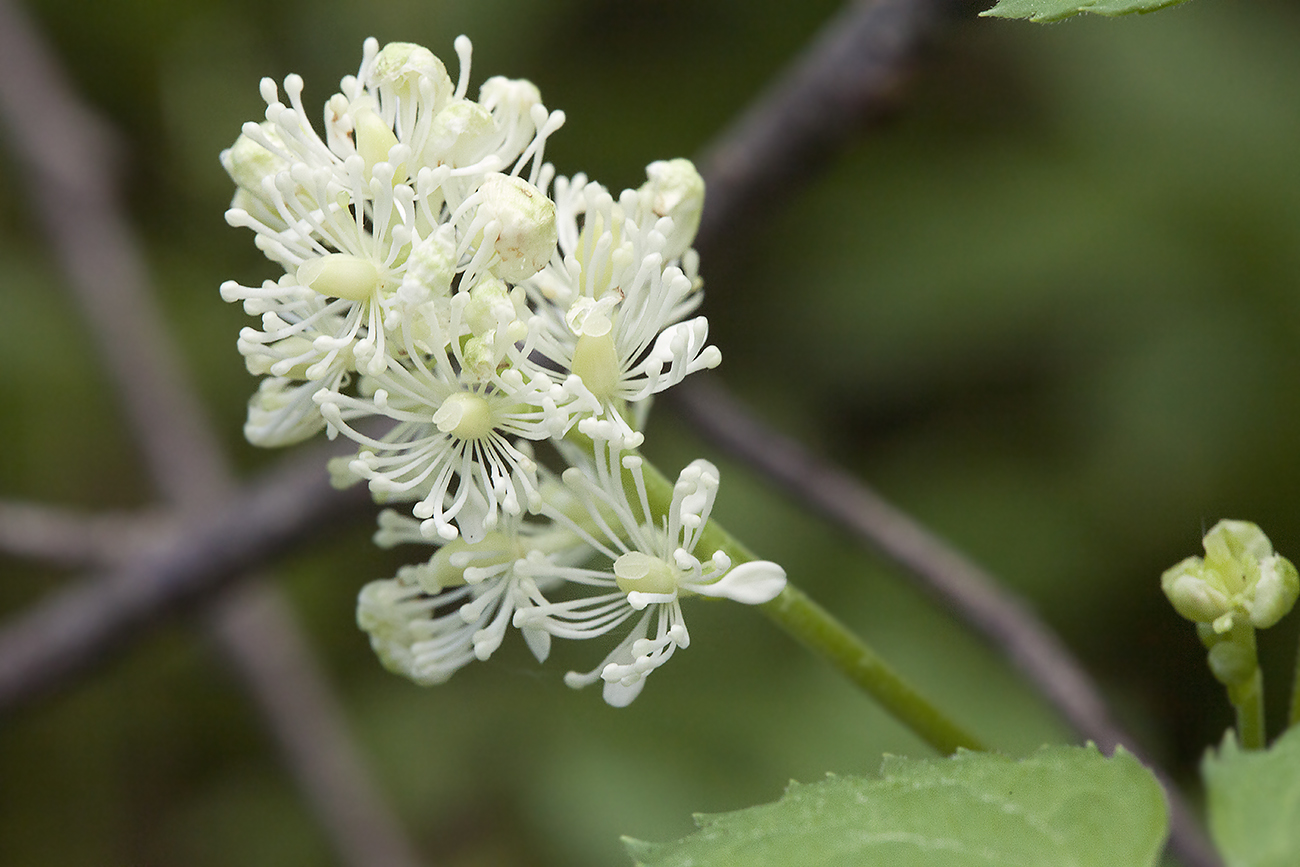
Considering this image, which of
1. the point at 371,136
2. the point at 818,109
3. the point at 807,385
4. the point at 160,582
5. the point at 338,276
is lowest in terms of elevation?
the point at 807,385

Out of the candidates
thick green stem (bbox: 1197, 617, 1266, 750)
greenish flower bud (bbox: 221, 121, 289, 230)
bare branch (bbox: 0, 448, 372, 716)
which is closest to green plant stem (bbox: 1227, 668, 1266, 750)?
thick green stem (bbox: 1197, 617, 1266, 750)

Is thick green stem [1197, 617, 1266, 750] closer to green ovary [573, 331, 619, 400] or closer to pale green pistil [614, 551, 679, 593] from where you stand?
pale green pistil [614, 551, 679, 593]


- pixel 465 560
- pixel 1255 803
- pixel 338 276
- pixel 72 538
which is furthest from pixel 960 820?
pixel 72 538

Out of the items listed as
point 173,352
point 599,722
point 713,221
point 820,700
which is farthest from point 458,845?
point 713,221

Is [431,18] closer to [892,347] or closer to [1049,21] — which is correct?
[892,347]

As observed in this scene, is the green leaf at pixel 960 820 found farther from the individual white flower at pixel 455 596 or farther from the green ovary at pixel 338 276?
the green ovary at pixel 338 276

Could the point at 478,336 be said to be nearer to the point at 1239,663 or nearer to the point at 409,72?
the point at 409,72
